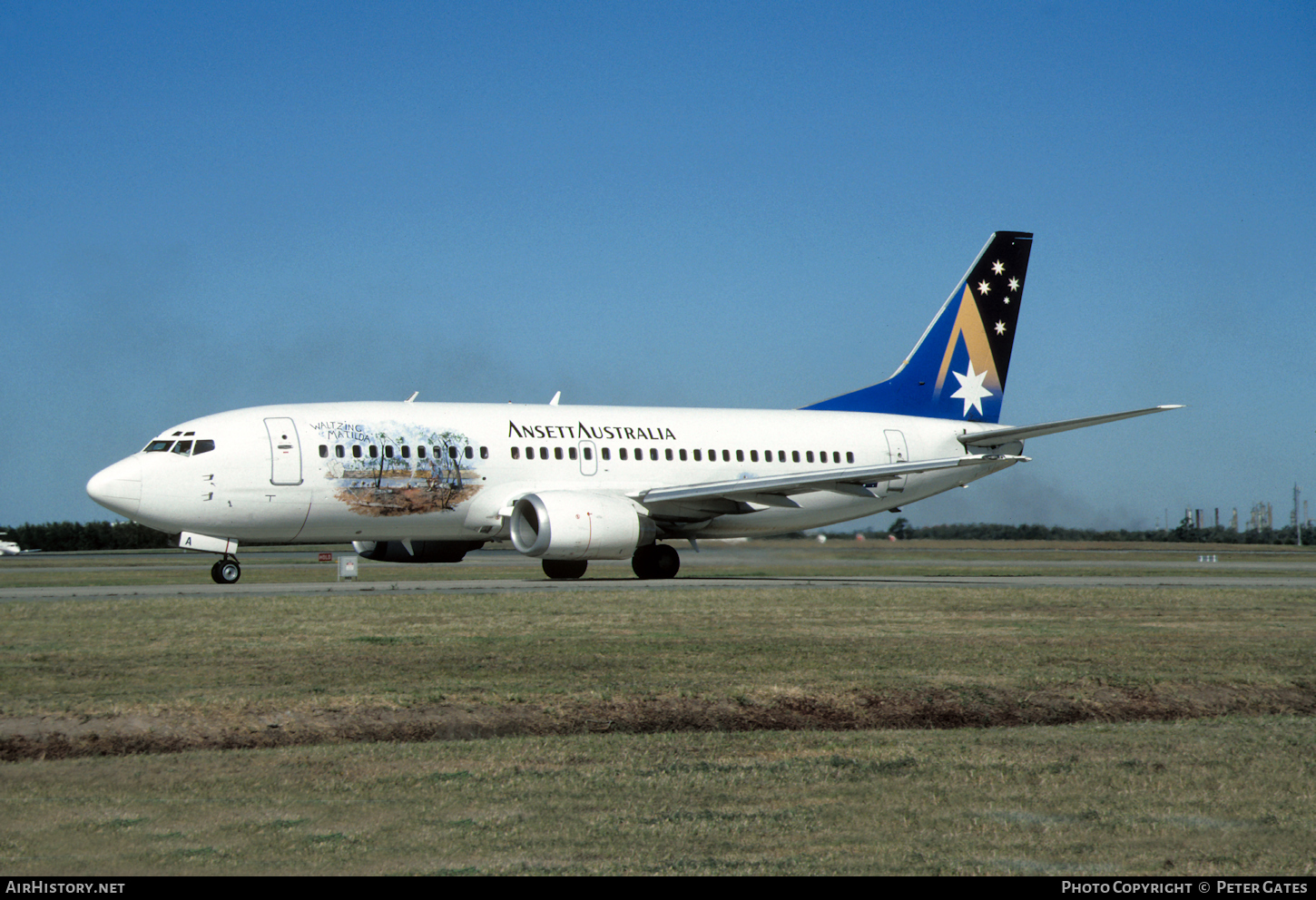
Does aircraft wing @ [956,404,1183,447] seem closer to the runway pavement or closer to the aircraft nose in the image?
the runway pavement

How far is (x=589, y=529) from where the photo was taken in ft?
94.7

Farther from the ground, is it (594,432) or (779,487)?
(594,432)

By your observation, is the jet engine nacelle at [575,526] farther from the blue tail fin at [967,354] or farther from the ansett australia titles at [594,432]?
the blue tail fin at [967,354]

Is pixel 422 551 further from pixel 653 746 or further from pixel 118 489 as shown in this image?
pixel 653 746

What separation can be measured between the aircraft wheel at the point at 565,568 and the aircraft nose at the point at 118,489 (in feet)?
31.6

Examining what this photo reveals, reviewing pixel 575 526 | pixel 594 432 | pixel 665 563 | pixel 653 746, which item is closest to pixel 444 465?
pixel 575 526

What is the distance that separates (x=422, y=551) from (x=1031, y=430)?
16360 mm

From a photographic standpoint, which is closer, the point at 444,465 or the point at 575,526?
the point at 575,526

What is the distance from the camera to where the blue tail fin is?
126 feet

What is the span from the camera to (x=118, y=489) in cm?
2700

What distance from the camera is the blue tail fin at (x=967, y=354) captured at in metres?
38.5

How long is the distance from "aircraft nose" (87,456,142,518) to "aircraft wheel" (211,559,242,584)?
6.89 feet
